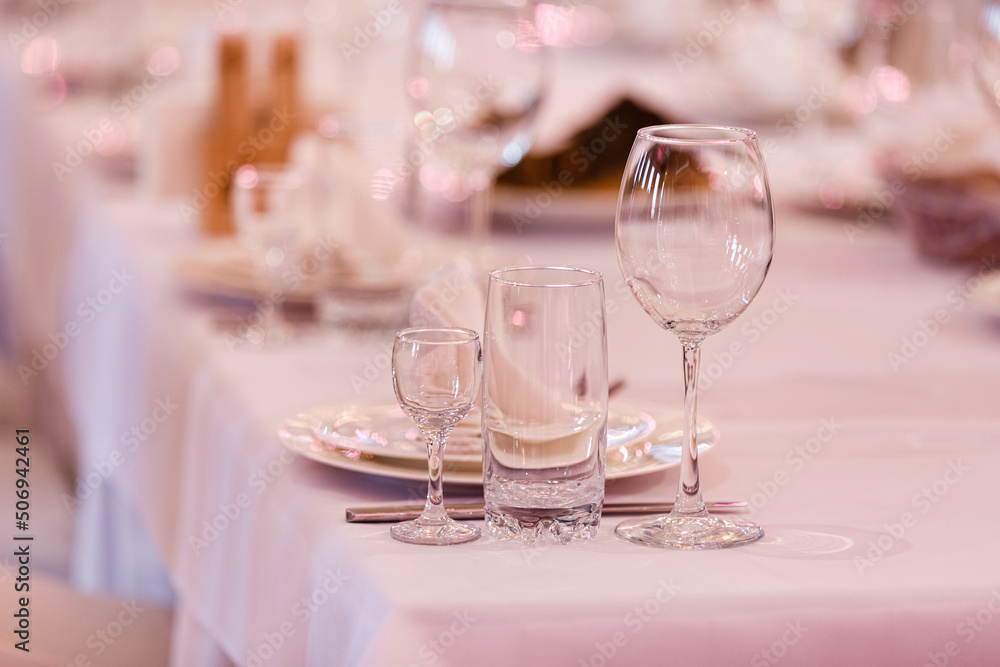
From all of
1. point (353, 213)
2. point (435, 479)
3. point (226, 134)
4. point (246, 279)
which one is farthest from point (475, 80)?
point (435, 479)

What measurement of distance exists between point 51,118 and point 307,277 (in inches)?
48.5

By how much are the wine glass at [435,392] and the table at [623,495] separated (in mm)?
26

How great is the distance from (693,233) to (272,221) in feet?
2.14

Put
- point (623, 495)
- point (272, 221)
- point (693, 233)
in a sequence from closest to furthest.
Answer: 1. point (693, 233)
2. point (623, 495)
3. point (272, 221)

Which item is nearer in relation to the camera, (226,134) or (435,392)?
(435,392)

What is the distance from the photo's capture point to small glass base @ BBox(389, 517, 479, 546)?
712mm

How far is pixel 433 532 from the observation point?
28.4 inches

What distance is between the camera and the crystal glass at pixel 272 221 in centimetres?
125

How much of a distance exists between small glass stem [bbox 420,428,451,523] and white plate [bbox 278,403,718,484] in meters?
0.06

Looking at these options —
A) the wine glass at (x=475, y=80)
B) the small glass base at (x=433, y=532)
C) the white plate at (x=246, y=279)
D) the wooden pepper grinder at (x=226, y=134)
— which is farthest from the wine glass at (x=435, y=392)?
the wooden pepper grinder at (x=226, y=134)

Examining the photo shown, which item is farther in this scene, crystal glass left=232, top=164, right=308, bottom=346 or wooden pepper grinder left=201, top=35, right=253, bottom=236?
wooden pepper grinder left=201, top=35, right=253, bottom=236

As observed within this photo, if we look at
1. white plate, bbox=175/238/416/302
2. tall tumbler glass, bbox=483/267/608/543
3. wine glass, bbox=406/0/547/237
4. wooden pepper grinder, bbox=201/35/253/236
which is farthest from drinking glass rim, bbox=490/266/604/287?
wooden pepper grinder, bbox=201/35/253/236

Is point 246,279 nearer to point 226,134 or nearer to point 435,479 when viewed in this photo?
point 226,134

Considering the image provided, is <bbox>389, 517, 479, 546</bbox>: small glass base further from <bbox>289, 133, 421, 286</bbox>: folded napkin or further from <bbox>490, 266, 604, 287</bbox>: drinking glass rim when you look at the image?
<bbox>289, 133, 421, 286</bbox>: folded napkin
